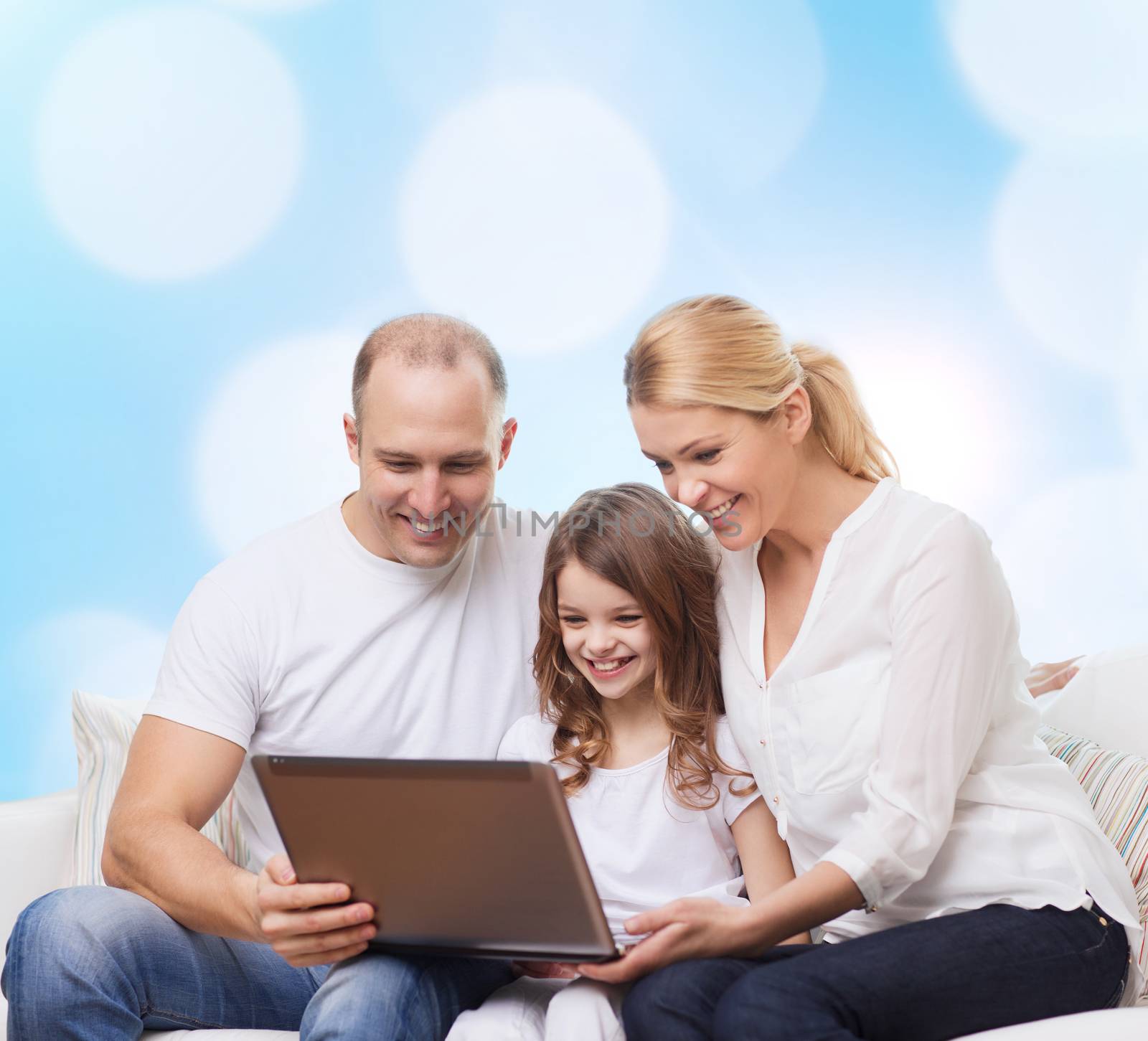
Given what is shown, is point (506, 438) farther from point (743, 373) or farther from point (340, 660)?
point (743, 373)

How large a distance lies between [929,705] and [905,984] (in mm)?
308

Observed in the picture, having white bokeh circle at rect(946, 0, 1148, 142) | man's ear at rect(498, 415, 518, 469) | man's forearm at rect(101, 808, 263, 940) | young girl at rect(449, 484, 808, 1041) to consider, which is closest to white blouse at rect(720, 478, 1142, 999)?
young girl at rect(449, 484, 808, 1041)

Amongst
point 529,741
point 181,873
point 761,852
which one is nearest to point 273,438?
point 529,741

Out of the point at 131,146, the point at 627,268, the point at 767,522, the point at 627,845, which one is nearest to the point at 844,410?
the point at 767,522

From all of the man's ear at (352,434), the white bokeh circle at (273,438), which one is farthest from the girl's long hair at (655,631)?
the white bokeh circle at (273,438)

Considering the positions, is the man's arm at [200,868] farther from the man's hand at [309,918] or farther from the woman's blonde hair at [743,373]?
the woman's blonde hair at [743,373]

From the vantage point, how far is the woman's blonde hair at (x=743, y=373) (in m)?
1.54

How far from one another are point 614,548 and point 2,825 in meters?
1.19

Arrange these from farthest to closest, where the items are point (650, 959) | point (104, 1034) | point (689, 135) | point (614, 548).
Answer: point (689, 135) < point (614, 548) < point (104, 1034) < point (650, 959)

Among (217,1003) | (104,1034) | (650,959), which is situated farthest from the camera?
(217,1003)

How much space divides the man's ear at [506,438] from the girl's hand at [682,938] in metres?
0.83

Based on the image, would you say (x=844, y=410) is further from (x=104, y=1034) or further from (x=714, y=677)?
(x=104, y=1034)

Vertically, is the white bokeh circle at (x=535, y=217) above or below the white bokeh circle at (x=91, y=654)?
above

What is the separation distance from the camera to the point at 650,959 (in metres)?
1.37
